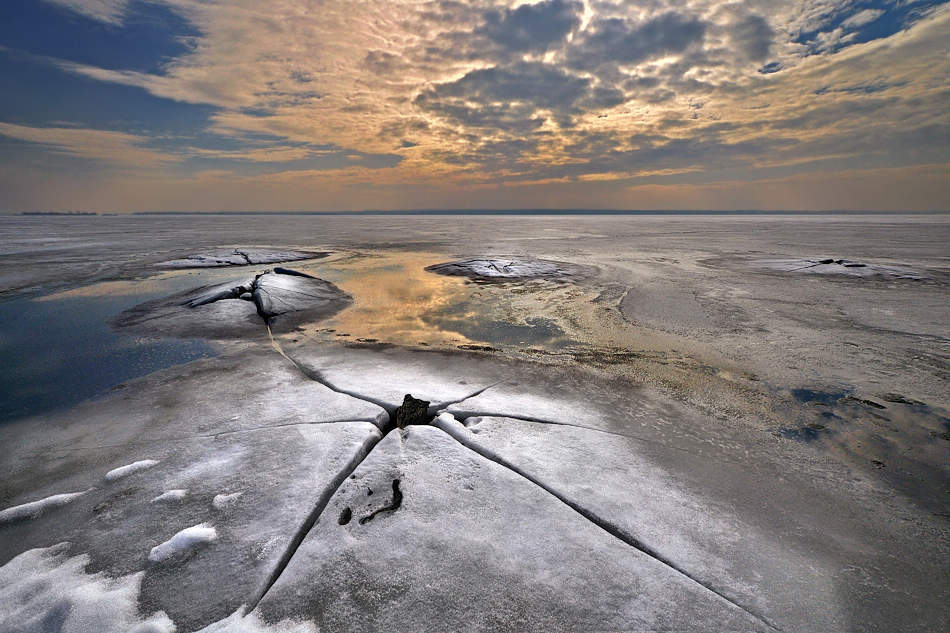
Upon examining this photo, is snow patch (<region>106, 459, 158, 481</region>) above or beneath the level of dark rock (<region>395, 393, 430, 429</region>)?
above

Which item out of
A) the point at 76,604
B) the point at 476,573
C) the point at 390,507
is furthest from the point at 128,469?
the point at 476,573

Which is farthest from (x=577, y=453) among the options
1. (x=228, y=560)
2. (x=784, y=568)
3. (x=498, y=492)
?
(x=228, y=560)

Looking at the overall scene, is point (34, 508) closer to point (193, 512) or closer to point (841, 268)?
point (193, 512)

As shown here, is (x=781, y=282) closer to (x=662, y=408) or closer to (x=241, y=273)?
(x=662, y=408)

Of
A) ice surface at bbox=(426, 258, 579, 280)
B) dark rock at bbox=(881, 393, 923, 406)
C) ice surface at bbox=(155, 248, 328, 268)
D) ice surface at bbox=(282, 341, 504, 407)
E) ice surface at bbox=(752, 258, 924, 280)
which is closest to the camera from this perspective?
dark rock at bbox=(881, 393, 923, 406)

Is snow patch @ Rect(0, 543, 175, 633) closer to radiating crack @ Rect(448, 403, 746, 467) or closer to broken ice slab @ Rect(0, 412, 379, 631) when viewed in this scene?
broken ice slab @ Rect(0, 412, 379, 631)

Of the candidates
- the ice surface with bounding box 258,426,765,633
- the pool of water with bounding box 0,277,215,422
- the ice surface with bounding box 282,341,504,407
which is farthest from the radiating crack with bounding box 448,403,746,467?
the pool of water with bounding box 0,277,215,422
